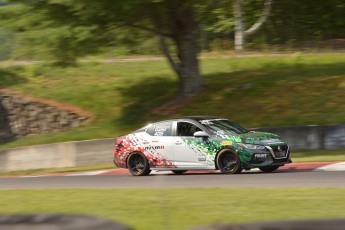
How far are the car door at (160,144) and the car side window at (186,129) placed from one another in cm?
26

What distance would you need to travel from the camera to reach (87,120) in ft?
97.1

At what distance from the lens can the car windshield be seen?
18.2 metres

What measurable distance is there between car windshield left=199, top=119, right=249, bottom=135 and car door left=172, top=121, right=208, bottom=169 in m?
0.26

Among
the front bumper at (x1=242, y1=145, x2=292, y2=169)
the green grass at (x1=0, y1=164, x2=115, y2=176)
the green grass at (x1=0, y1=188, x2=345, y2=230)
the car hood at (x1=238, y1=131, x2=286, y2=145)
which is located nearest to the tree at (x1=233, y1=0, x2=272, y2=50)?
the green grass at (x1=0, y1=164, x2=115, y2=176)

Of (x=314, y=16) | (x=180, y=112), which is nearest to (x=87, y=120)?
(x=180, y=112)

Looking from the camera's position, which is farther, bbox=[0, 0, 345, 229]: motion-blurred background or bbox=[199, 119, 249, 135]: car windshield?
bbox=[0, 0, 345, 229]: motion-blurred background

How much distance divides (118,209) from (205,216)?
5.54 ft

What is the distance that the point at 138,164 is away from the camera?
19547 mm

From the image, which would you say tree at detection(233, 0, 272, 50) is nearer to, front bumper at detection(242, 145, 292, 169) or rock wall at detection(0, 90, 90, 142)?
rock wall at detection(0, 90, 90, 142)

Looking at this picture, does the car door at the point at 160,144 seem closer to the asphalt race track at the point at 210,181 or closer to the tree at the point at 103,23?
the asphalt race track at the point at 210,181

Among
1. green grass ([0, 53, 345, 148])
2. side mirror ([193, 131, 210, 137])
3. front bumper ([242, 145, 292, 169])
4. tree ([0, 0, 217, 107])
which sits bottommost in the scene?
front bumper ([242, 145, 292, 169])

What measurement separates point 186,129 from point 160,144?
81cm

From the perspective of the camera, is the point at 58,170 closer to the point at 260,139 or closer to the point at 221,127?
the point at 221,127

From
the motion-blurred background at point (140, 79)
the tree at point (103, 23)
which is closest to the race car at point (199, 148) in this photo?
the motion-blurred background at point (140, 79)
